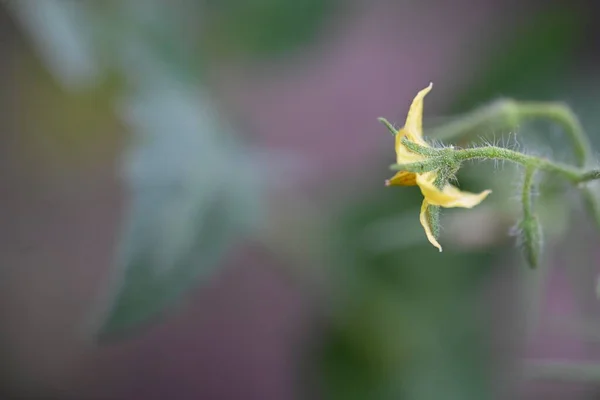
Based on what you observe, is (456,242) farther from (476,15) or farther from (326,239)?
(476,15)

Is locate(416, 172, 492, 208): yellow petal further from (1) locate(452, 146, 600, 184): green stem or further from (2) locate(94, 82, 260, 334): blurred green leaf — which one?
(2) locate(94, 82, 260, 334): blurred green leaf

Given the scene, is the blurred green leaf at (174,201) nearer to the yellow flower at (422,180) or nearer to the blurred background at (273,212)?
the blurred background at (273,212)

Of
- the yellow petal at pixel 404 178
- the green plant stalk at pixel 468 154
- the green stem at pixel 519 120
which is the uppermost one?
the green stem at pixel 519 120

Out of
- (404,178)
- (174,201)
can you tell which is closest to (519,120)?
(404,178)

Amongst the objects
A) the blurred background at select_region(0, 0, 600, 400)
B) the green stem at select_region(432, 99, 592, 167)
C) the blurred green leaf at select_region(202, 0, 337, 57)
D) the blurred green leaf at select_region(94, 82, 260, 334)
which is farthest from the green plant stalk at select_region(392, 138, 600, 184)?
the blurred green leaf at select_region(202, 0, 337, 57)

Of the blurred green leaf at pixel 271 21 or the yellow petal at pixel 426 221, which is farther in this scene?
the blurred green leaf at pixel 271 21

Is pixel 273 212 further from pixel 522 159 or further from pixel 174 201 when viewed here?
pixel 522 159

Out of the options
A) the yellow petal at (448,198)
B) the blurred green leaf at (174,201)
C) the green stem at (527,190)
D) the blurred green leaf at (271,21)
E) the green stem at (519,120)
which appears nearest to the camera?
the yellow petal at (448,198)

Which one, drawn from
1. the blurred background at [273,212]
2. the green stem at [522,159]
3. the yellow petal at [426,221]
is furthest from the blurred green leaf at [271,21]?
the yellow petal at [426,221]
